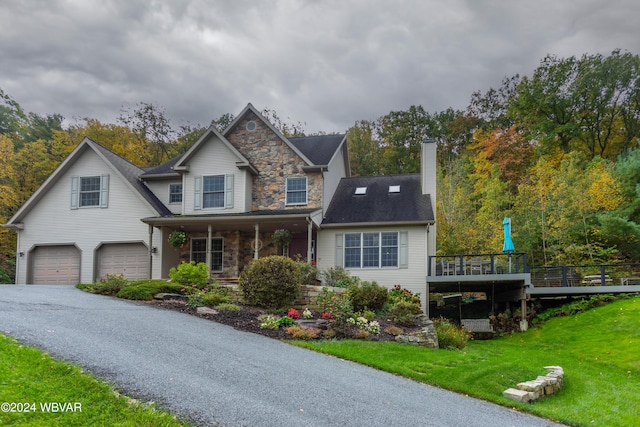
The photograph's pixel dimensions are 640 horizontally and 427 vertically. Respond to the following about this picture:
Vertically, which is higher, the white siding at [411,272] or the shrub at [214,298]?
the white siding at [411,272]

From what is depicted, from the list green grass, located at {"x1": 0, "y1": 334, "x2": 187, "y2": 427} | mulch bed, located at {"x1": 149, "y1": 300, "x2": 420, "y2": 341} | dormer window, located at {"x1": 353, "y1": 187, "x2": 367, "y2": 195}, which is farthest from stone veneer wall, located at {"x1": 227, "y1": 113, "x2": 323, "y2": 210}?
green grass, located at {"x1": 0, "y1": 334, "x2": 187, "y2": 427}

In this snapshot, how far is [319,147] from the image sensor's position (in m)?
21.4

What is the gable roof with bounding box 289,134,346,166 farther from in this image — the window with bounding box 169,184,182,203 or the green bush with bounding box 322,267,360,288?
the window with bounding box 169,184,182,203

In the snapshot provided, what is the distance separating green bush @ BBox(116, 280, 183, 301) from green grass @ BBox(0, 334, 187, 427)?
7167mm

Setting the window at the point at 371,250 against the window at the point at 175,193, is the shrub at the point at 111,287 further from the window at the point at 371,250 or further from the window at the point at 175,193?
the window at the point at 371,250

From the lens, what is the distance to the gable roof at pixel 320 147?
19.9m

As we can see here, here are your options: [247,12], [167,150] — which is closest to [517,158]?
[247,12]

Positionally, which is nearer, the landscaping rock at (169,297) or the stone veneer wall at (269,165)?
the landscaping rock at (169,297)

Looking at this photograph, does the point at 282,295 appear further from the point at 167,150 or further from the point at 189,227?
the point at 167,150

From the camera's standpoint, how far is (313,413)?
19.4ft

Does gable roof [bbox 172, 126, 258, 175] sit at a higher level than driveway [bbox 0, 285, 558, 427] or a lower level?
higher

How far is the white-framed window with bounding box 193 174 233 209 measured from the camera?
1939 centimetres

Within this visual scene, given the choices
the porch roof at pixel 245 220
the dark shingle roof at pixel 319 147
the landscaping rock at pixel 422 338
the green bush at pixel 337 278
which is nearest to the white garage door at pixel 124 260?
the porch roof at pixel 245 220

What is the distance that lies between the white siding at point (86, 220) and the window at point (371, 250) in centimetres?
791
